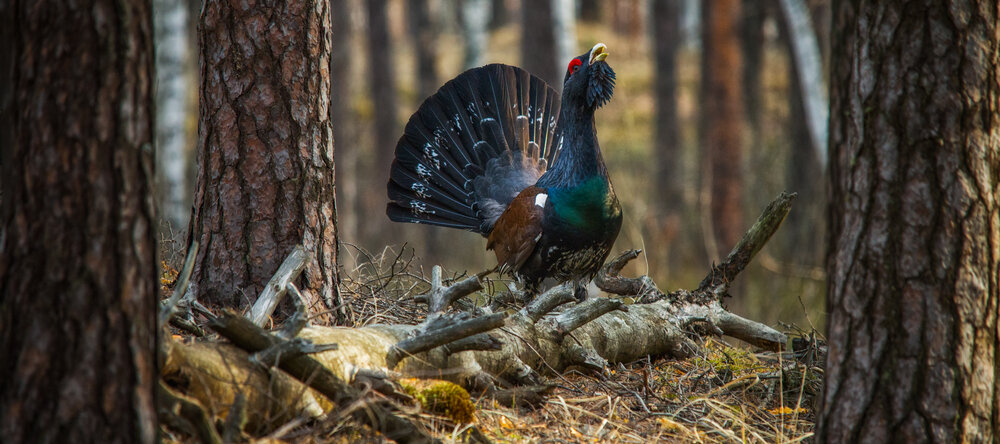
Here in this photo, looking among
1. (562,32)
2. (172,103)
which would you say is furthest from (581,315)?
(562,32)

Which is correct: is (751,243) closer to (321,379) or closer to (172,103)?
(321,379)

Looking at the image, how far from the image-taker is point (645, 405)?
3078mm

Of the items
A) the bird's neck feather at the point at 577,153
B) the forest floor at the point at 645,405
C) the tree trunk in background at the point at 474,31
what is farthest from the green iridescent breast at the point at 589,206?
the tree trunk in background at the point at 474,31

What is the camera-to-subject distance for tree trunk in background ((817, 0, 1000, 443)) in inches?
81.4

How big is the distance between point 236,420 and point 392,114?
12.5 meters

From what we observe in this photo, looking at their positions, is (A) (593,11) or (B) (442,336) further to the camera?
(A) (593,11)

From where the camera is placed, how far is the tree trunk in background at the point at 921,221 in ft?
6.79

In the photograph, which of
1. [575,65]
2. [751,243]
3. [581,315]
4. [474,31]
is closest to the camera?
[581,315]

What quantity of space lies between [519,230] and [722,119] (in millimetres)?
7660

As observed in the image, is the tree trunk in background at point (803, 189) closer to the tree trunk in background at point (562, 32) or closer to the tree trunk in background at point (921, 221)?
the tree trunk in background at point (562, 32)

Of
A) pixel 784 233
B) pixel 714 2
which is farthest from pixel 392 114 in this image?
pixel 784 233

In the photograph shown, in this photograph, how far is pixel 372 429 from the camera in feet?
7.50

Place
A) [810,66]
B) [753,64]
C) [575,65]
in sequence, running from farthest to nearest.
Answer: [753,64] < [810,66] < [575,65]

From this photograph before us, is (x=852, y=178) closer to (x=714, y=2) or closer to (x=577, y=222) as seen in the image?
(x=577, y=222)
